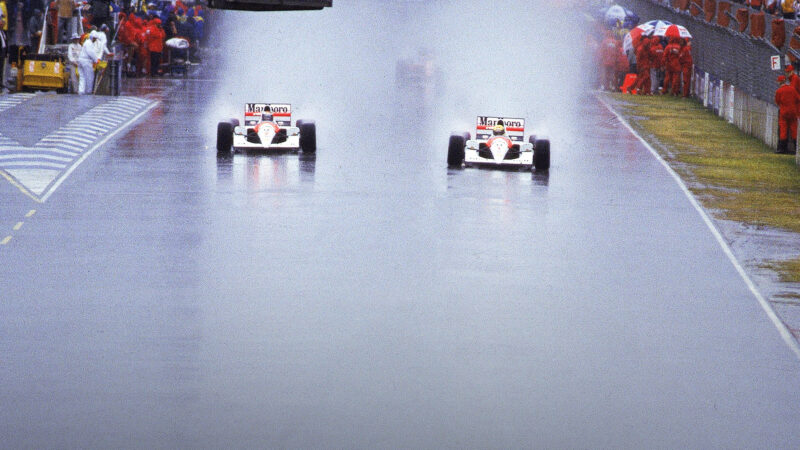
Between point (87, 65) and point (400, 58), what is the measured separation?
20.7m

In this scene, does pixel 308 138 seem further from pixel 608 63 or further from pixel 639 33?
pixel 608 63

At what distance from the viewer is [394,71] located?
188 ft

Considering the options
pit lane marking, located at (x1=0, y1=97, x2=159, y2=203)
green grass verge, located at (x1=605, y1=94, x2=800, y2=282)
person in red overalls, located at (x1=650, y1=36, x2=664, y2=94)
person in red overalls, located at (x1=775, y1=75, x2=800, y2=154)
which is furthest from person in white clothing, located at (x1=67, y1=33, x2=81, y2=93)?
person in red overalls, located at (x1=775, y1=75, x2=800, y2=154)

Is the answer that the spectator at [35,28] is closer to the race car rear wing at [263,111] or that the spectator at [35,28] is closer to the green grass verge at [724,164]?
the race car rear wing at [263,111]

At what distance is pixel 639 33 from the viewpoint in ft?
170

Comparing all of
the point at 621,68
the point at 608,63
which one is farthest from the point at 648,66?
the point at 608,63

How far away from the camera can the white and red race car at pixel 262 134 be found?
102 ft

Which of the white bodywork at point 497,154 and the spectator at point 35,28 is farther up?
the spectator at point 35,28

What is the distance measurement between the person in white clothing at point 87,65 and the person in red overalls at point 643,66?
18.8m

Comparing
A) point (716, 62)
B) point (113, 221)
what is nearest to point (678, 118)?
point (716, 62)

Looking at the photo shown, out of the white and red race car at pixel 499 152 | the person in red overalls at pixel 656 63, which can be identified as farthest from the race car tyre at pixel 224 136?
the person in red overalls at pixel 656 63

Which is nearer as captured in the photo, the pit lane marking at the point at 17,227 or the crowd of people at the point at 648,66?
the pit lane marking at the point at 17,227

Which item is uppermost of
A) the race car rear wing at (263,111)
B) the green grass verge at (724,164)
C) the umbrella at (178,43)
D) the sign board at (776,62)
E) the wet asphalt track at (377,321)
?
the umbrella at (178,43)

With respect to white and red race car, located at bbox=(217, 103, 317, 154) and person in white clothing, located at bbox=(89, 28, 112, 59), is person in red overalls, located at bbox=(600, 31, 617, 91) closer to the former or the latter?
person in white clothing, located at bbox=(89, 28, 112, 59)
